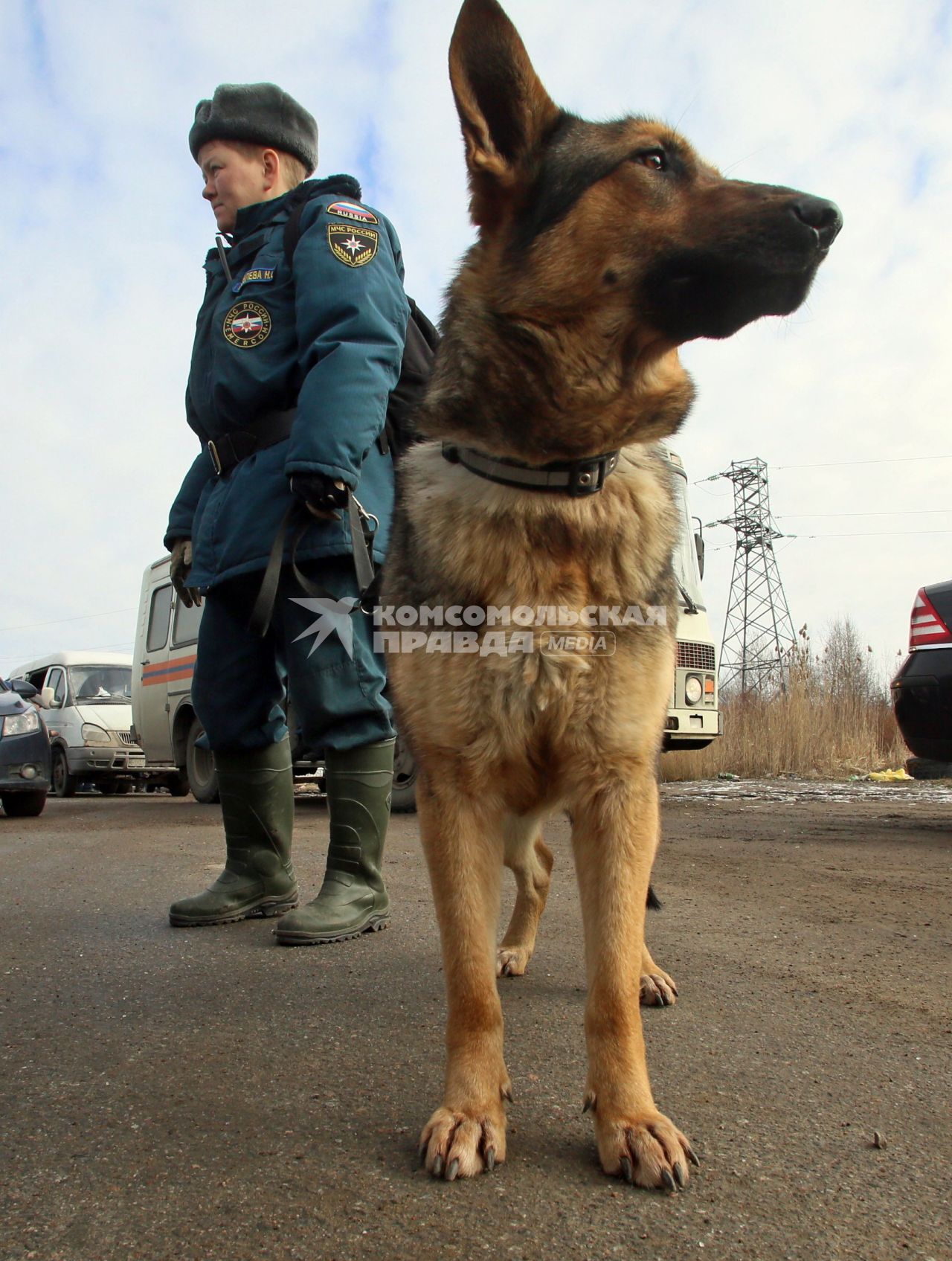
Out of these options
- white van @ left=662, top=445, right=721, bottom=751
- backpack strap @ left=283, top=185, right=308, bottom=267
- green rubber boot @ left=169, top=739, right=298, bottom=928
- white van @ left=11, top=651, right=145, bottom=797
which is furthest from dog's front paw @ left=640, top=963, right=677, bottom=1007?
white van @ left=11, top=651, right=145, bottom=797

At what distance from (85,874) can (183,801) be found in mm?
7821

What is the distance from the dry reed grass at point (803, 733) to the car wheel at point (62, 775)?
31.5ft

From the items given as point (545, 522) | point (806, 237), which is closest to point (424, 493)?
point (545, 522)

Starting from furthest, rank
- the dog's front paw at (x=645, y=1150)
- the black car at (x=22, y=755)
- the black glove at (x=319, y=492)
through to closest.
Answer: the black car at (x=22, y=755) < the black glove at (x=319, y=492) < the dog's front paw at (x=645, y=1150)

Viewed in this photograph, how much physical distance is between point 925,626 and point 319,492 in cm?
465

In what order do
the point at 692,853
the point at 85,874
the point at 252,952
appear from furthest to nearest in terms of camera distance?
the point at 692,853, the point at 85,874, the point at 252,952

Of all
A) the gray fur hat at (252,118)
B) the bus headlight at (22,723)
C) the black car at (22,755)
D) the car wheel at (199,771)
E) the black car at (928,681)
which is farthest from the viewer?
the car wheel at (199,771)

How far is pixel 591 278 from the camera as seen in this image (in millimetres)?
2199

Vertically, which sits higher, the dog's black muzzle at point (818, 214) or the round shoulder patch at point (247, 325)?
the round shoulder patch at point (247, 325)

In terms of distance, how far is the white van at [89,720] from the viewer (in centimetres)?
1510

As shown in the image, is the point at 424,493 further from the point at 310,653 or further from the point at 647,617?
the point at 310,653

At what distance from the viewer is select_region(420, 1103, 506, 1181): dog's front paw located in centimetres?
154

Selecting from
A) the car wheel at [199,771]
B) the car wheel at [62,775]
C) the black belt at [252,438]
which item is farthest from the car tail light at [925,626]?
the car wheel at [62,775]

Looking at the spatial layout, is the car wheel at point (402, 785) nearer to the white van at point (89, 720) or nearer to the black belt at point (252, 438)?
the black belt at point (252, 438)
